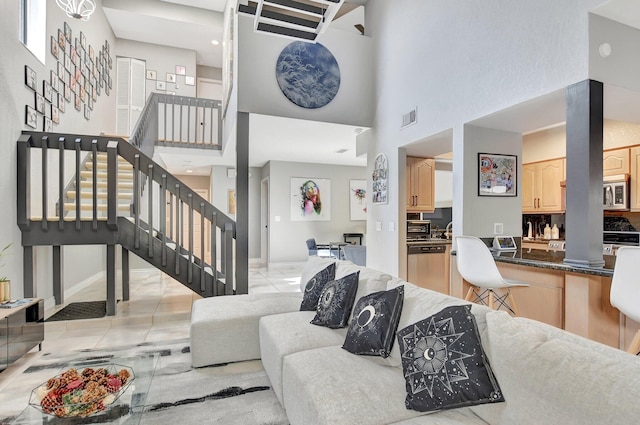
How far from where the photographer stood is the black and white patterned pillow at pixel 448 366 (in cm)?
132

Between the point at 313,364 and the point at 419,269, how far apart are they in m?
3.32

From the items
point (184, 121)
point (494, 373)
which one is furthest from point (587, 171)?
point (184, 121)

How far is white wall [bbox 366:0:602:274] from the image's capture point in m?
2.65

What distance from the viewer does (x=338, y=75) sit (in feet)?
16.5

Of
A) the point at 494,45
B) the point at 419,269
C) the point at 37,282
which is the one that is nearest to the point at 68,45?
the point at 37,282

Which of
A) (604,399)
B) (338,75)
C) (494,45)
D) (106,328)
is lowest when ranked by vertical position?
(106,328)

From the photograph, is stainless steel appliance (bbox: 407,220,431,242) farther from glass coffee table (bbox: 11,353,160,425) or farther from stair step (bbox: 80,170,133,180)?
stair step (bbox: 80,170,133,180)

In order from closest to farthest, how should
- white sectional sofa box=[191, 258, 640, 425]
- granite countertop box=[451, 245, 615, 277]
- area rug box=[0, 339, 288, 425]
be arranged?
white sectional sofa box=[191, 258, 640, 425] → area rug box=[0, 339, 288, 425] → granite countertop box=[451, 245, 615, 277]

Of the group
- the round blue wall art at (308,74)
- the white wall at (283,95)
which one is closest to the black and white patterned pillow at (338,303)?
the white wall at (283,95)

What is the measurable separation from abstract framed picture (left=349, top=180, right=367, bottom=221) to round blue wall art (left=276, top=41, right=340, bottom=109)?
3905 mm

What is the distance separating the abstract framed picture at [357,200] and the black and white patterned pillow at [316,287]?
581 centimetres

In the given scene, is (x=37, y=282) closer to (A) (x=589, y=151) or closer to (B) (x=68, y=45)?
(B) (x=68, y=45)

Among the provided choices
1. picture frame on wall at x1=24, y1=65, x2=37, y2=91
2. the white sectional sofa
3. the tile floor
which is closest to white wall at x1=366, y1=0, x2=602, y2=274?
the white sectional sofa

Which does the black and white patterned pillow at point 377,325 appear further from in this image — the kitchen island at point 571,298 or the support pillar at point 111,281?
the support pillar at point 111,281
